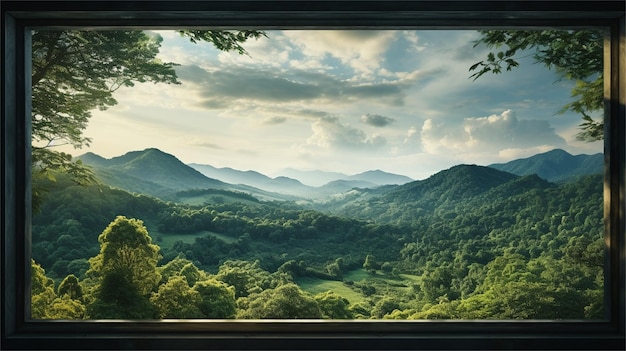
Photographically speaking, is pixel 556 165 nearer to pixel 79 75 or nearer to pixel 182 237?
pixel 182 237

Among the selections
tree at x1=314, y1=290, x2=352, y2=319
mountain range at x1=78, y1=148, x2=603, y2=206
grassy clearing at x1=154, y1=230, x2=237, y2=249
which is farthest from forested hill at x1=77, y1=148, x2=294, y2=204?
tree at x1=314, y1=290, x2=352, y2=319

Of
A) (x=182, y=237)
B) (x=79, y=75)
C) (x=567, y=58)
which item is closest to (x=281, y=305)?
(x=182, y=237)

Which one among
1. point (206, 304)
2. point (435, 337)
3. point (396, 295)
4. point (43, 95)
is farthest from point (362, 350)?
point (43, 95)

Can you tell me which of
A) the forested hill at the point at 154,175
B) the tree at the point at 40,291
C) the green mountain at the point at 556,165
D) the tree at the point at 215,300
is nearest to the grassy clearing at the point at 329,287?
the tree at the point at 215,300

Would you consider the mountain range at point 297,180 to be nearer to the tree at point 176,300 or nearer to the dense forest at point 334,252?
the dense forest at point 334,252

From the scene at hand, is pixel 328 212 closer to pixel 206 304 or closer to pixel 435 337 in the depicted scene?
pixel 206 304

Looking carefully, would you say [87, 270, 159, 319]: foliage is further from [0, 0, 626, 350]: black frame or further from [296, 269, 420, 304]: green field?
[296, 269, 420, 304]: green field
